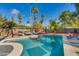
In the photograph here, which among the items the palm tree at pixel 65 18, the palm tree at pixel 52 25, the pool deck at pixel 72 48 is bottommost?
the pool deck at pixel 72 48

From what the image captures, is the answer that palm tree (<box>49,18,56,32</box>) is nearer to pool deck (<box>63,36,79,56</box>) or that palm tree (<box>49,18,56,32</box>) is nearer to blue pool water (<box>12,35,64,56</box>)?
blue pool water (<box>12,35,64,56</box>)

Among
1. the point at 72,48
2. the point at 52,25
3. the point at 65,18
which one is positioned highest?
the point at 65,18

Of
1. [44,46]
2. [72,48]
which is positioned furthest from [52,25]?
[72,48]

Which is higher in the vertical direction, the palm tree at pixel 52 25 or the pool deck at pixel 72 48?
the palm tree at pixel 52 25

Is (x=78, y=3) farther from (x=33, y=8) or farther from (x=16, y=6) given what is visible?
(x=16, y=6)

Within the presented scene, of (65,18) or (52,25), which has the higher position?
(65,18)

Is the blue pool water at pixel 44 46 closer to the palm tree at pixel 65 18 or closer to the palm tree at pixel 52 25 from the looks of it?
the palm tree at pixel 52 25

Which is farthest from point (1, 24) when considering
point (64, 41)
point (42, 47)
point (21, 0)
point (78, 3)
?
point (78, 3)

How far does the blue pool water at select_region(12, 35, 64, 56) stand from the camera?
10.6 feet

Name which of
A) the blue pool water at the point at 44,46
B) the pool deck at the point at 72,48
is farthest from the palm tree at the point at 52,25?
the pool deck at the point at 72,48

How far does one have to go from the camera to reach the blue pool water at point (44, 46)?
324cm

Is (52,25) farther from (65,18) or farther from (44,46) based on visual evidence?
(44,46)

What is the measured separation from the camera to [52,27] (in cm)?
334

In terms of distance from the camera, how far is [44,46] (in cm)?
328
